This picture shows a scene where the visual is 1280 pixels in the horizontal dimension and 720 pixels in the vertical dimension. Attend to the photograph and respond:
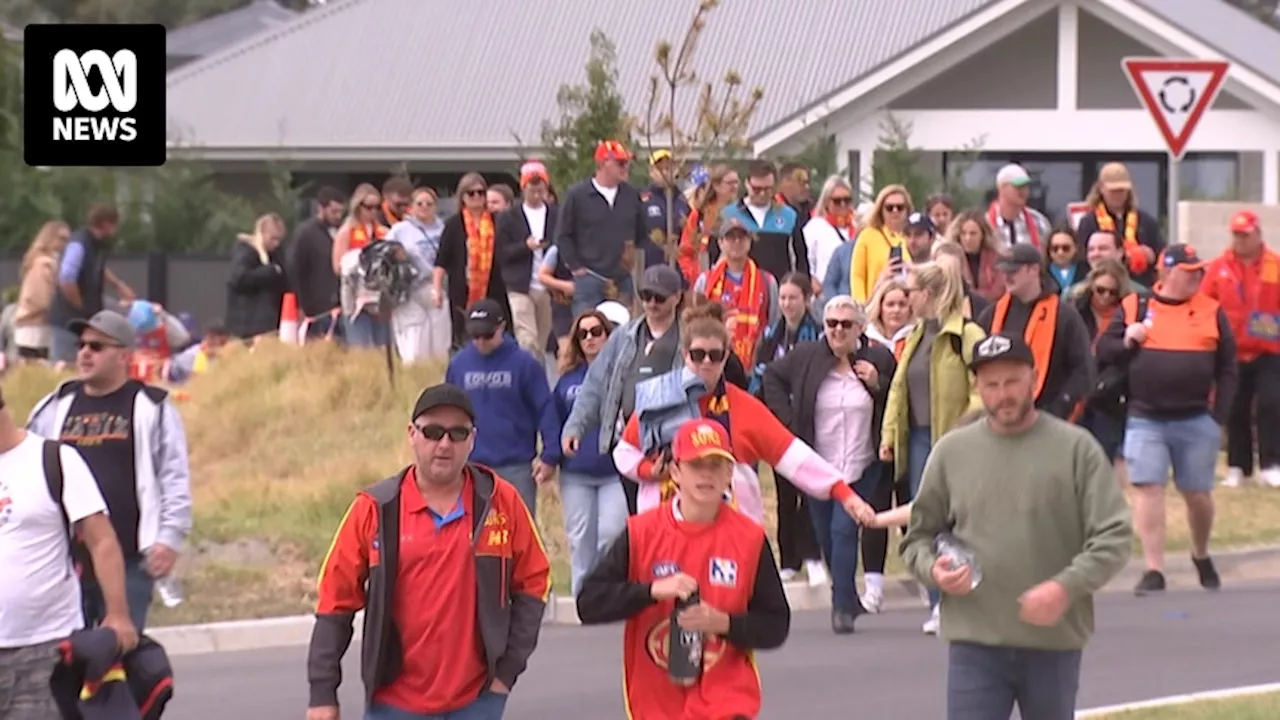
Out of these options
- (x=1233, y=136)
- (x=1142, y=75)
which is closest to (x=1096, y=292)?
(x=1142, y=75)

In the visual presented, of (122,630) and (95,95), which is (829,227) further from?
(122,630)

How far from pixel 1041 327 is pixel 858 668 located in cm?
229

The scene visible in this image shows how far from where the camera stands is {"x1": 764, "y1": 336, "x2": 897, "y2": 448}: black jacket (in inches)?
519

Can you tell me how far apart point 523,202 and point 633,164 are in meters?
1.67

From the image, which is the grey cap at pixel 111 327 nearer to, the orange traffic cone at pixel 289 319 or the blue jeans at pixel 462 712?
the blue jeans at pixel 462 712

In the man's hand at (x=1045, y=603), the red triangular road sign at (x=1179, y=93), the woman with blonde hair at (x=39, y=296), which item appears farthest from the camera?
the woman with blonde hair at (x=39, y=296)

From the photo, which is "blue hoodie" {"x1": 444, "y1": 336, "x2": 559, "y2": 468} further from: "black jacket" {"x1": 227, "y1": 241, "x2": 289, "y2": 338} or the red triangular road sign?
"black jacket" {"x1": 227, "y1": 241, "x2": 289, "y2": 338}

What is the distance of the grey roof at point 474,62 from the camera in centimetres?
3450

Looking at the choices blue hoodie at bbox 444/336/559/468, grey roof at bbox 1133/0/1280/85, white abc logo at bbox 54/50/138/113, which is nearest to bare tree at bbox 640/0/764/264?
blue hoodie at bbox 444/336/559/468

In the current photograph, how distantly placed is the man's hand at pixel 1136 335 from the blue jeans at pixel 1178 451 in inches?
19.2

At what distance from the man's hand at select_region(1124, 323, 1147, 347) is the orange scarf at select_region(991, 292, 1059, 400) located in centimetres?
144

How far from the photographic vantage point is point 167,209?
3234 centimetres

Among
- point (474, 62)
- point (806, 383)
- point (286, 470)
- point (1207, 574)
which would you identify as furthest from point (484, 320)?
point (474, 62)

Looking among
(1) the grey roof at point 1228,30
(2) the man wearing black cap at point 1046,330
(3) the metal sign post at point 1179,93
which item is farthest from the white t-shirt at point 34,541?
(1) the grey roof at point 1228,30
